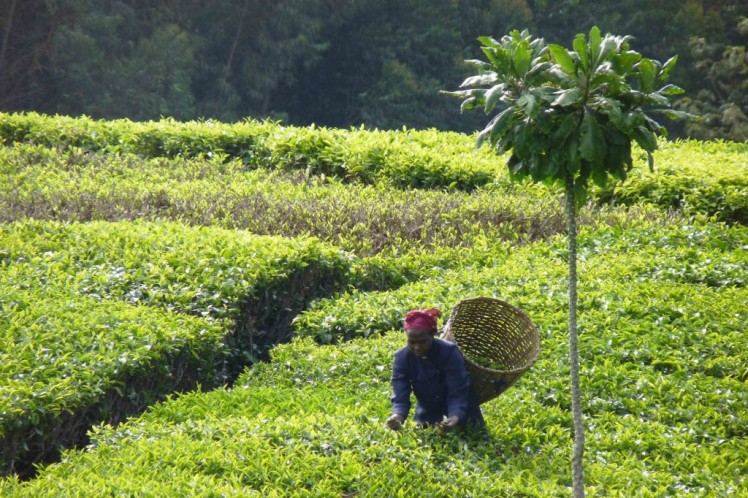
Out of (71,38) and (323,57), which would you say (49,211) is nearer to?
(71,38)

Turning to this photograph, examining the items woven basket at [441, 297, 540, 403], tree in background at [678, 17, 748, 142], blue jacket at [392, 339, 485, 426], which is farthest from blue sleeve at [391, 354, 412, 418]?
tree in background at [678, 17, 748, 142]

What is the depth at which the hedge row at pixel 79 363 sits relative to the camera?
496 cm

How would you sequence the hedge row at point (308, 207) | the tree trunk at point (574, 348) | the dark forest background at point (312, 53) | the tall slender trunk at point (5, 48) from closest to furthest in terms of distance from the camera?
the tree trunk at point (574, 348), the hedge row at point (308, 207), the tall slender trunk at point (5, 48), the dark forest background at point (312, 53)

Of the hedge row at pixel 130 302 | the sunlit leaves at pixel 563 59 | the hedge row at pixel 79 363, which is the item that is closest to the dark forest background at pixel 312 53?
the hedge row at pixel 130 302

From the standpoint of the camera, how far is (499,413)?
17.3 feet

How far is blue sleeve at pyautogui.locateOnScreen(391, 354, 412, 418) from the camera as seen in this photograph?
4.77 metres

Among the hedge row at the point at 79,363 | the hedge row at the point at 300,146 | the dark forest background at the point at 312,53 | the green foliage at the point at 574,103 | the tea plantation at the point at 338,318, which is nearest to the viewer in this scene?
the green foliage at the point at 574,103

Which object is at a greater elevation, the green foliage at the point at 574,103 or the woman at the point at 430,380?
the green foliage at the point at 574,103

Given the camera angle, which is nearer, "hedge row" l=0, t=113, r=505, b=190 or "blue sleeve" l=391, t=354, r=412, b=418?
"blue sleeve" l=391, t=354, r=412, b=418

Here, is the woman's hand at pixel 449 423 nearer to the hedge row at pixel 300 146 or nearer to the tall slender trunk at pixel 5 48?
the hedge row at pixel 300 146

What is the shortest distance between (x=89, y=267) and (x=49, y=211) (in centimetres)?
209

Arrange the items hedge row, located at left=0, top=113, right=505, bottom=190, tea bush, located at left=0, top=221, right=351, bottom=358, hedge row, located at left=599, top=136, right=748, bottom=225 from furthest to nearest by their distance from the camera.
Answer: hedge row, located at left=0, top=113, right=505, bottom=190
hedge row, located at left=599, top=136, right=748, bottom=225
tea bush, located at left=0, top=221, right=351, bottom=358

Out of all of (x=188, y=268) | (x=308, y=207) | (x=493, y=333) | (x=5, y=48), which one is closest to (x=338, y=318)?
(x=188, y=268)

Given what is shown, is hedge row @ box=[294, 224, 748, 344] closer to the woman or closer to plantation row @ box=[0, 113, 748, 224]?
plantation row @ box=[0, 113, 748, 224]
